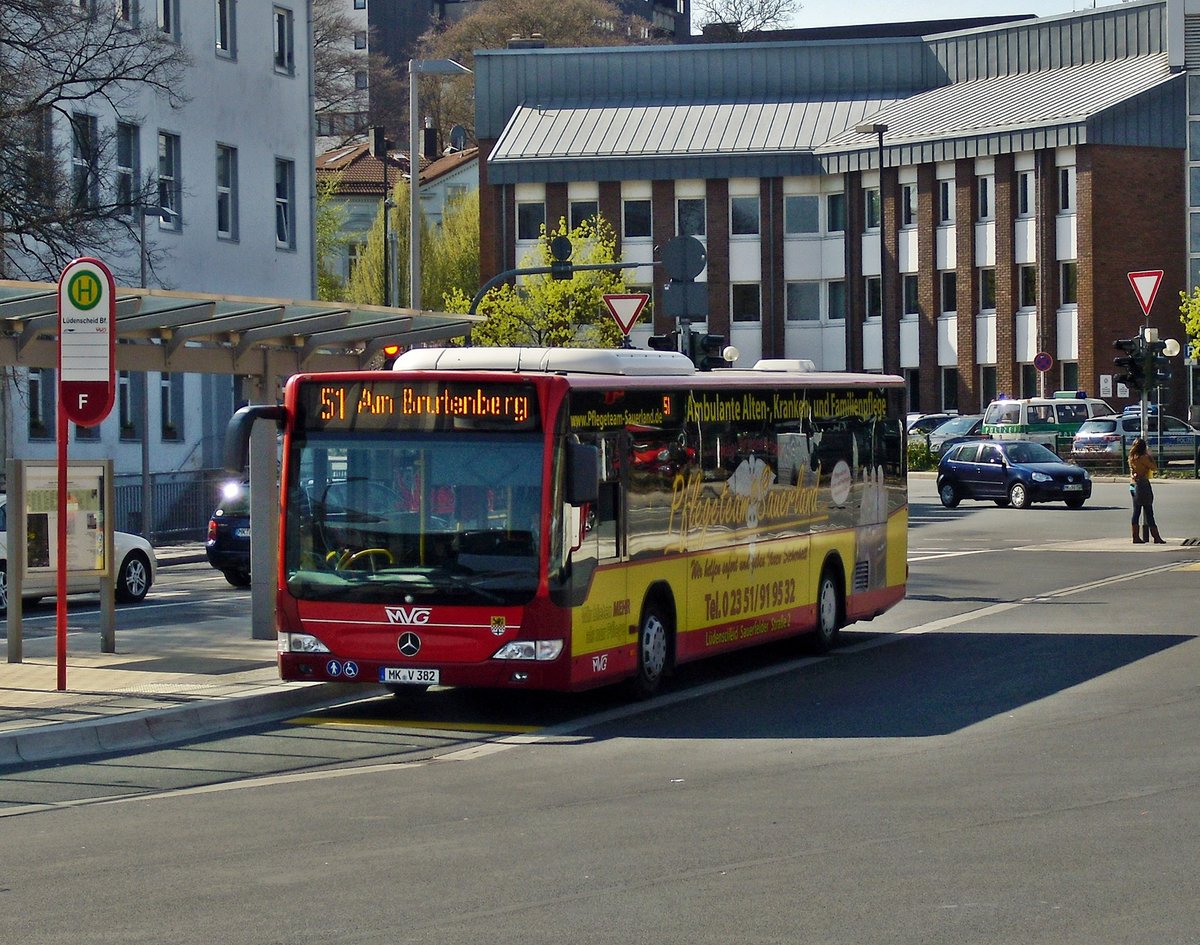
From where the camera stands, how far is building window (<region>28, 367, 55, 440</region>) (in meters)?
38.8

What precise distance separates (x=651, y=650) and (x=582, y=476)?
1.95 meters

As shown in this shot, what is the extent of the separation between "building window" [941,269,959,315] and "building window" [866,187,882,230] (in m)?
3.59

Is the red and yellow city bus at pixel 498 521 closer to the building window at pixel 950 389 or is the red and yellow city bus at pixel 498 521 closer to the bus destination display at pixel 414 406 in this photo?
the bus destination display at pixel 414 406

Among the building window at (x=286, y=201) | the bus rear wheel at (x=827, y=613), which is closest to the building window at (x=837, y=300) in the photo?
the building window at (x=286, y=201)

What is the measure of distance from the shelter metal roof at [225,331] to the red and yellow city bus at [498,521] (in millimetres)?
3169

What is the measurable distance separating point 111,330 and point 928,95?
219ft

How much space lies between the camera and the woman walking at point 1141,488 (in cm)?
3266

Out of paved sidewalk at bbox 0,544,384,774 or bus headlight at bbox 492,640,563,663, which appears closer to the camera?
paved sidewalk at bbox 0,544,384,774

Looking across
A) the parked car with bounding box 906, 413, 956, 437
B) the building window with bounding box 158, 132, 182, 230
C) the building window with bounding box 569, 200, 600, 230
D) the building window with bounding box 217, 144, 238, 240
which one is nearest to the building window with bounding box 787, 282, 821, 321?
the building window with bounding box 569, 200, 600, 230

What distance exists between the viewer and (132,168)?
41438mm

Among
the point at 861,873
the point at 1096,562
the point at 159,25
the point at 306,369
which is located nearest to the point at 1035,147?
the point at 159,25

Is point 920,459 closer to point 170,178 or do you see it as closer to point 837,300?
point 837,300

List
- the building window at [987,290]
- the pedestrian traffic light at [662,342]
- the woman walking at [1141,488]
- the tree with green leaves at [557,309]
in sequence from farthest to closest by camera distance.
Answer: the building window at [987,290] < the tree with green leaves at [557,309] < the woman walking at [1141,488] < the pedestrian traffic light at [662,342]

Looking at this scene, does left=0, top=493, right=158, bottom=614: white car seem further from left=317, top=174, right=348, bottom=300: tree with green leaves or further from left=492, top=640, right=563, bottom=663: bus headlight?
left=317, top=174, right=348, bottom=300: tree with green leaves
